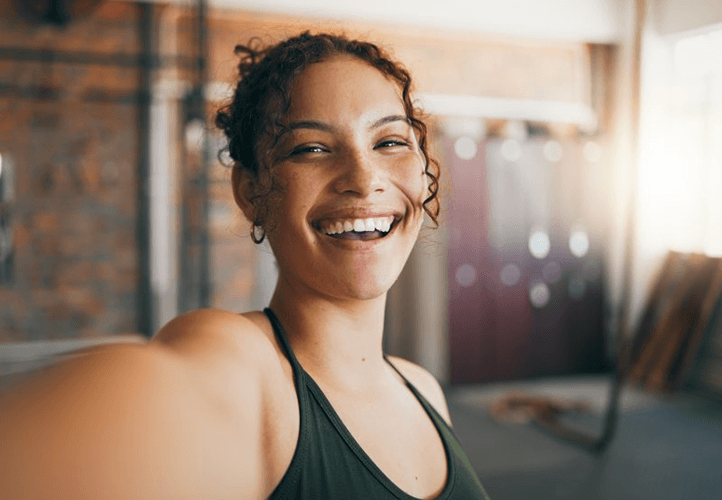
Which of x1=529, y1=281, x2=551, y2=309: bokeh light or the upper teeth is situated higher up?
the upper teeth

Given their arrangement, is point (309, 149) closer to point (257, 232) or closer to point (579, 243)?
point (257, 232)

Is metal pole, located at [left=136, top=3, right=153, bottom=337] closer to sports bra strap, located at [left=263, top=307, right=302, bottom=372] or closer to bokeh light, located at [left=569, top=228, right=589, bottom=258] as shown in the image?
bokeh light, located at [left=569, top=228, right=589, bottom=258]

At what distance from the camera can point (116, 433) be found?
20.7 inches

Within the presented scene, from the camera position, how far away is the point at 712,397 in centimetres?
617

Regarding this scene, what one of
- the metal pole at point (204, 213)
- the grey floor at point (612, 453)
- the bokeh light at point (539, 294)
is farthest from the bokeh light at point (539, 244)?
the metal pole at point (204, 213)

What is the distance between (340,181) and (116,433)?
1.35 feet

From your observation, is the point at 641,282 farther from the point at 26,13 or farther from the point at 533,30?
the point at 26,13

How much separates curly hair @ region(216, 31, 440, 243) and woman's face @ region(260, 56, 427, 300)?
0.02 metres

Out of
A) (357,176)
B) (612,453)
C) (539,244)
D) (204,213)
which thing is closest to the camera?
(357,176)

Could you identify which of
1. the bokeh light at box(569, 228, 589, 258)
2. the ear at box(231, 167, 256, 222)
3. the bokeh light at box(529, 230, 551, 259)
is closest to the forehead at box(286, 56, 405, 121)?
the ear at box(231, 167, 256, 222)

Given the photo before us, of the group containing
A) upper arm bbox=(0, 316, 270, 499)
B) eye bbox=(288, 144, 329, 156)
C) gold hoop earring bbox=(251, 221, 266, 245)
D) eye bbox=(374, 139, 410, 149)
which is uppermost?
eye bbox=(374, 139, 410, 149)

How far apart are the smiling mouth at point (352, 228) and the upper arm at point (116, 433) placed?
27 cm

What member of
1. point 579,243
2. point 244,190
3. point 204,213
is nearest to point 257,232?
point 244,190

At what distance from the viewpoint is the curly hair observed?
86cm
